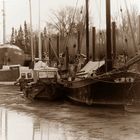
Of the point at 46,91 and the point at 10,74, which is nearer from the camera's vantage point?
the point at 46,91

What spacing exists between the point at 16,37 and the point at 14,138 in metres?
73.4

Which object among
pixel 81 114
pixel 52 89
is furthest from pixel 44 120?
pixel 52 89

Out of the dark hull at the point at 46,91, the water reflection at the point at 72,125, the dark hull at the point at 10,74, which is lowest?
the water reflection at the point at 72,125

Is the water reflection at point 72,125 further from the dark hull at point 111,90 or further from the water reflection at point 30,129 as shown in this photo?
the dark hull at point 111,90

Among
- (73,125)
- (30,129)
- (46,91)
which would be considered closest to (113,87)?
(73,125)

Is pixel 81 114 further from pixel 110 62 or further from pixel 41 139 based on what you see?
pixel 41 139

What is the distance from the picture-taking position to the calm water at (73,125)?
11828mm

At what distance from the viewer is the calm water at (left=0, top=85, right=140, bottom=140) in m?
11.8

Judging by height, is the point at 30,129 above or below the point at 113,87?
below

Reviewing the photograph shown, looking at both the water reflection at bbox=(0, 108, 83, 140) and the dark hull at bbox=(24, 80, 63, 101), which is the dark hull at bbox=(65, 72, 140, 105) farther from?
the dark hull at bbox=(24, 80, 63, 101)

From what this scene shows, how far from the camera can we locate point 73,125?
14438 mm

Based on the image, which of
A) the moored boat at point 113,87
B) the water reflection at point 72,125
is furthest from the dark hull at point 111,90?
the water reflection at point 72,125

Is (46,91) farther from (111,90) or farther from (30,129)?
(30,129)

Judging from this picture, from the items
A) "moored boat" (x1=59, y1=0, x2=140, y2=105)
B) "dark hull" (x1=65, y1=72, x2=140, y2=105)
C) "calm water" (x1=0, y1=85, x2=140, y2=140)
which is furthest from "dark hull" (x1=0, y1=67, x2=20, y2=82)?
"calm water" (x1=0, y1=85, x2=140, y2=140)
